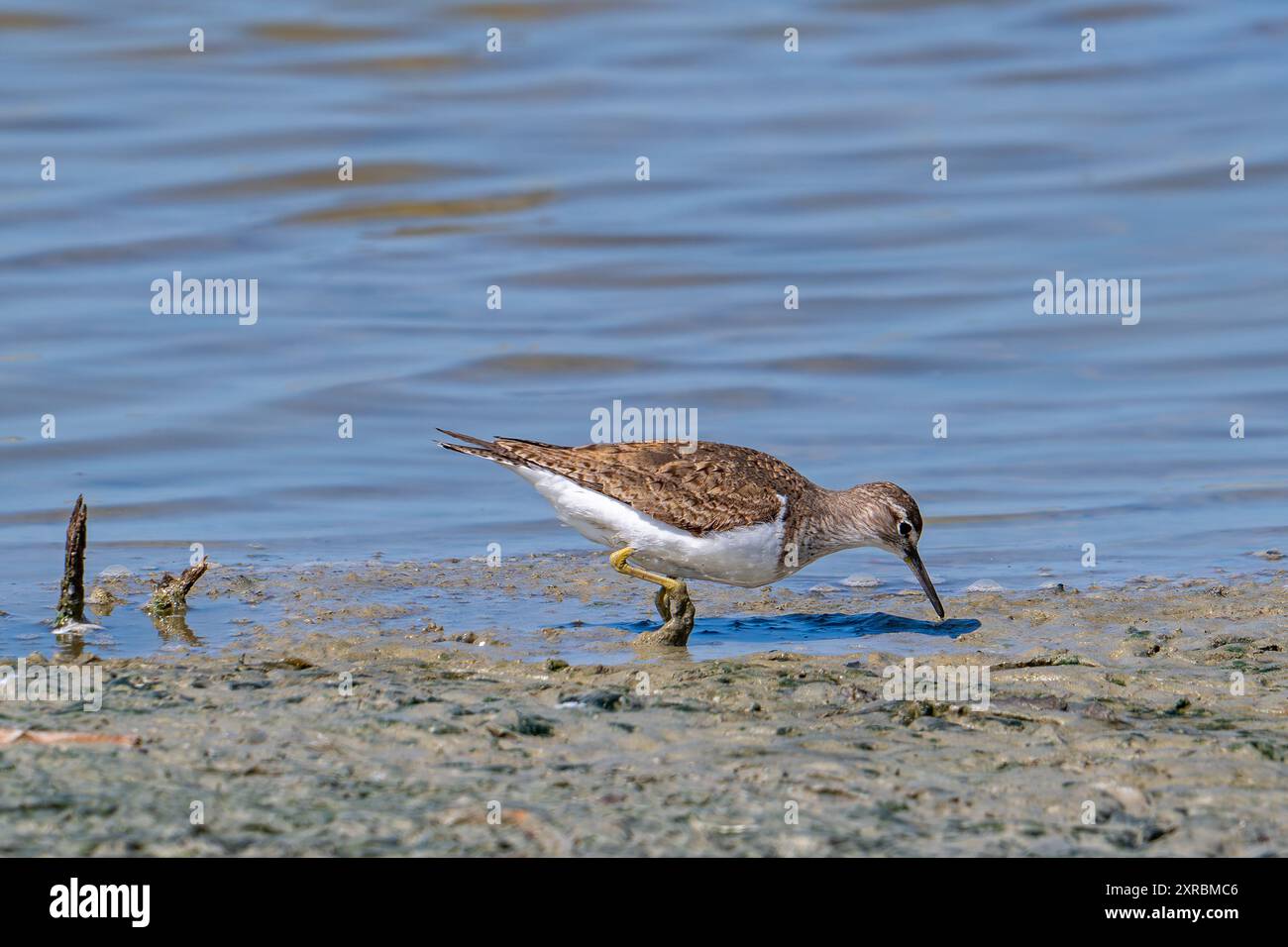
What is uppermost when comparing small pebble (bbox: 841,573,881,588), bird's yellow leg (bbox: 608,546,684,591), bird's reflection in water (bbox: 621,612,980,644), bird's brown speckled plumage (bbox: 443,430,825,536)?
bird's brown speckled plumage (bbox: 443,430,825,536)

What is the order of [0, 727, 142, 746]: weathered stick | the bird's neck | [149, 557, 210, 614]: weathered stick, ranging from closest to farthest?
[0, 727, 142, 746]: weathered stick < [149, 557, 210, 614]: weathered stick < the bird's neck

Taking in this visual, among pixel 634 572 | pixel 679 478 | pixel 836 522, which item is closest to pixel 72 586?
pixel 634 572

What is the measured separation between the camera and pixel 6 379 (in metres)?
14.4

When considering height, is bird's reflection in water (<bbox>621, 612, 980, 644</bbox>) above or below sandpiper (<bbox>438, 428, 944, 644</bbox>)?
below

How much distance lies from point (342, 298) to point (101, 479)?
15.2ft

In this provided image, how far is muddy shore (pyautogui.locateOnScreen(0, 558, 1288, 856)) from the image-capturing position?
486 cm

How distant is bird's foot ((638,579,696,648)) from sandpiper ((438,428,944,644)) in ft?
0.04

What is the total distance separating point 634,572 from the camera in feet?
30.7

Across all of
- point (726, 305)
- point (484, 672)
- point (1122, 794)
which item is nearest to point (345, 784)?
point (484, 672)

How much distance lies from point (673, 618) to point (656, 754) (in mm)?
2998

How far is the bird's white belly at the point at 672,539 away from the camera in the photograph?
357 inches

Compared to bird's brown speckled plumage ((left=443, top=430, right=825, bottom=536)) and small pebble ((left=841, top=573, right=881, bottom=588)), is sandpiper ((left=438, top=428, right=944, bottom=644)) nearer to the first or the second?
bird's brown speckled plumage ((left=443, top=430, right=825, bottom=536))

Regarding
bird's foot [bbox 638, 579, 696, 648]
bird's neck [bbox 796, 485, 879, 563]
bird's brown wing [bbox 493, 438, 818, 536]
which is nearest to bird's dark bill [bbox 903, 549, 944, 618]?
bird's neck [bbox 796, 485, 879, 563]

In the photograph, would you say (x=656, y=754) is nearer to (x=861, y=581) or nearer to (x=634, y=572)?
(x=634, y=572)
